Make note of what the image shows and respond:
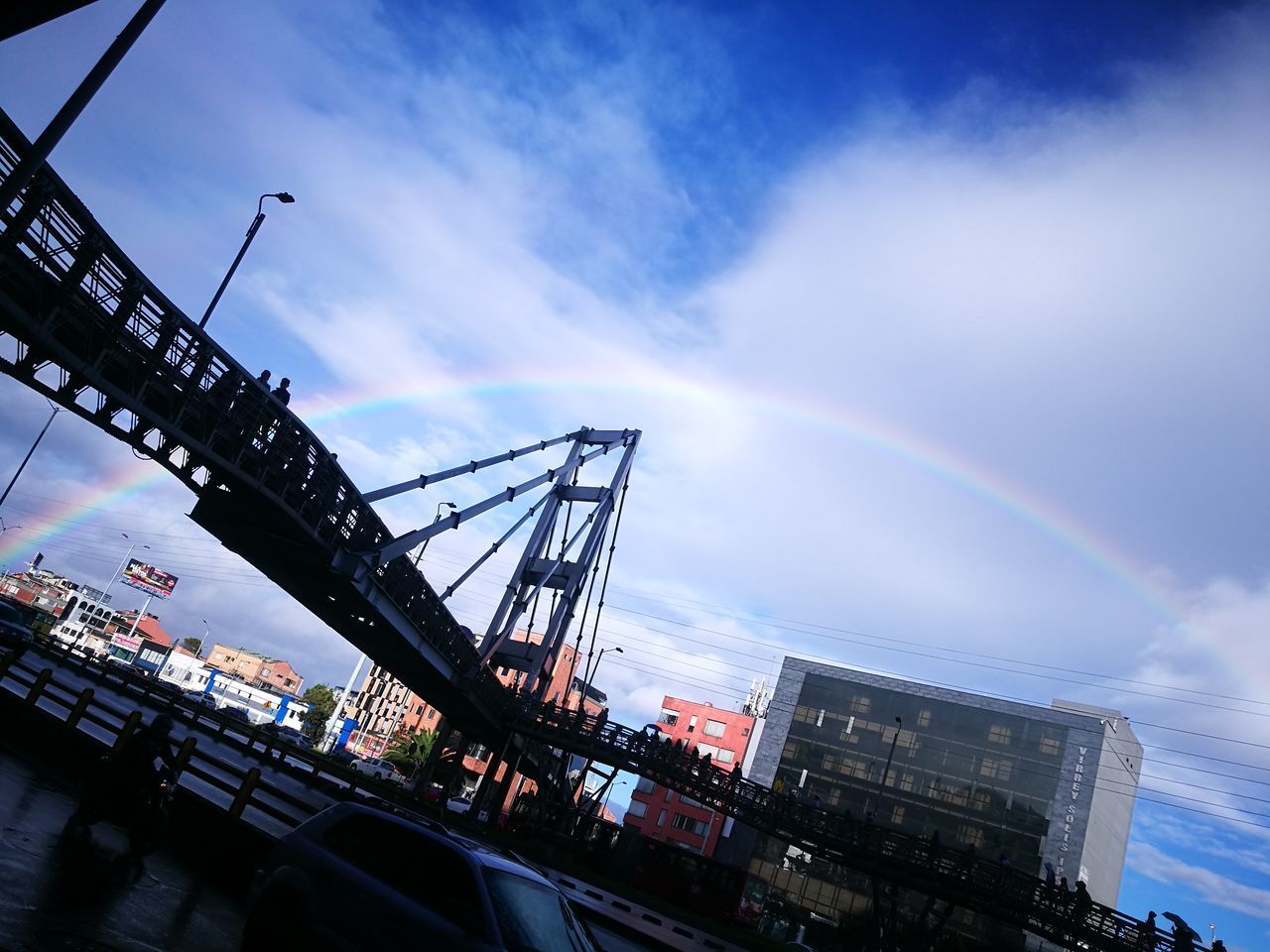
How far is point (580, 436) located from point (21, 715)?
37027 millimetres

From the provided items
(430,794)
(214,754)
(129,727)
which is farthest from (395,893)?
(430,794)

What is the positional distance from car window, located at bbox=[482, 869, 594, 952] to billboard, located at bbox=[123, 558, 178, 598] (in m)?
147

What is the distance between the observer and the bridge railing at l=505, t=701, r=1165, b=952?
1021 inches

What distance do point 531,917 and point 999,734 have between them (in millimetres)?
69308

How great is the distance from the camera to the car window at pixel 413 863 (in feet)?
19.2

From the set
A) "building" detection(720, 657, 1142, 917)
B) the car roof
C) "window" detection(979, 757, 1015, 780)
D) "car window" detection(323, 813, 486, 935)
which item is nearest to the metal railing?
the car roof

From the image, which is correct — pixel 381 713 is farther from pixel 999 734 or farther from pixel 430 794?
pixel 999 734

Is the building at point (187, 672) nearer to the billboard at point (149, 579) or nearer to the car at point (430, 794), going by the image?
the billboard at point (149, 579)

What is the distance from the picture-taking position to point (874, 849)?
28.9 m

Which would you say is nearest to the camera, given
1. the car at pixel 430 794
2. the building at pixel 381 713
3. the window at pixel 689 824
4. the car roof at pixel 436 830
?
the car roof at pixel 436 830

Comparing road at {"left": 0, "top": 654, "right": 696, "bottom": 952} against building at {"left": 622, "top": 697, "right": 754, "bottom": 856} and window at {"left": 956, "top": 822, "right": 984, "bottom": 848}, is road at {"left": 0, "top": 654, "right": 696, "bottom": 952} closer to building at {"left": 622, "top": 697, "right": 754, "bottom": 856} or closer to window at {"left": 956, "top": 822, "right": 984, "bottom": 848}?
building at {"left": 622, "top": 697, "right": 754, "bottom": 856}

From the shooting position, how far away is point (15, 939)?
6012mm

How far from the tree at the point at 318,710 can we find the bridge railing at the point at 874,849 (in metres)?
76.7

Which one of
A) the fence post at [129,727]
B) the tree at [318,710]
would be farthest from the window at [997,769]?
the tree at [318,710]
